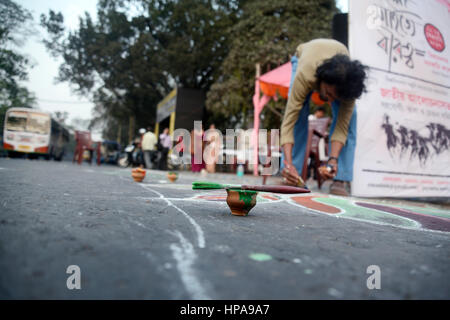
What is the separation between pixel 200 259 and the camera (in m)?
0.70

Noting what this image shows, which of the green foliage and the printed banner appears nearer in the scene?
the printed banner

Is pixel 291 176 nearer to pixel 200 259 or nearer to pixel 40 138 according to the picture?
pixel 200 259

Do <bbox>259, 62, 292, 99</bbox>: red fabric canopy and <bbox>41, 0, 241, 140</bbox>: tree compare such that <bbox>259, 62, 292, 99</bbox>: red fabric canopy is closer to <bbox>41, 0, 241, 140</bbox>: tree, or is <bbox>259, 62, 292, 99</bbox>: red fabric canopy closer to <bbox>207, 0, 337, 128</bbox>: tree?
<bbox>207, 0, 337, 128</bbox>: tree

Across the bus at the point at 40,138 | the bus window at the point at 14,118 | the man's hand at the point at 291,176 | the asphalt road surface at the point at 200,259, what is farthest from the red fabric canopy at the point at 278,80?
the bus at the point at 40,138

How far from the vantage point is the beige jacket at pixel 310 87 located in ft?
8.80

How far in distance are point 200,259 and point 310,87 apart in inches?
94.3

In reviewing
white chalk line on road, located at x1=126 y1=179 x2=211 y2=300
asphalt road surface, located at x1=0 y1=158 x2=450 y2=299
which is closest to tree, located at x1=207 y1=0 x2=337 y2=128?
asphalt road surface, located at x1=0 y1=158 x2=450 y2=299

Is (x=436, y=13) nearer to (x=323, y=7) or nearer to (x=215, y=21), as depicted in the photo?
(x=323, y=7)

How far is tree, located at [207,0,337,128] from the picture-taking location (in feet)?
30.4

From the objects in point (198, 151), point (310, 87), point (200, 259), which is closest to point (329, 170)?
point (310, 87)

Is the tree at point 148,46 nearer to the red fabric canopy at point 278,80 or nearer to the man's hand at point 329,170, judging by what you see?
the red fabric canopy at point 278,80

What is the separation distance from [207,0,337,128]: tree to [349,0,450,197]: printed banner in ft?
19.1

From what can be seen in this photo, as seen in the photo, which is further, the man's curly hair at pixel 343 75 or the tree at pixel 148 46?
the tree at pixel 148 46

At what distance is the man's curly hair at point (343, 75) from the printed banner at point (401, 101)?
2.26 feet
